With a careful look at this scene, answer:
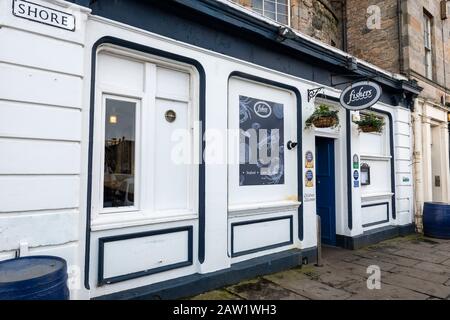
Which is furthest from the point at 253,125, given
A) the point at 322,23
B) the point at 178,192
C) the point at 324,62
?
the point at 322,23

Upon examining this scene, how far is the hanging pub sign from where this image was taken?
554 cm

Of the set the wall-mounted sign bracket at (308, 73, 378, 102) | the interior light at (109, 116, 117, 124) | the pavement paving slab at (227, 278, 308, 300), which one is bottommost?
the pavement paving slab at (227, 278, 308, 300)

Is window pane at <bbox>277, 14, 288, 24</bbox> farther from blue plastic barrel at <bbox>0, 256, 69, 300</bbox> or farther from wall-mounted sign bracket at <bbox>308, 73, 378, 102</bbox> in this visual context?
blue plastic barrel at <bbox>0, 256, 69, 300</bbox>

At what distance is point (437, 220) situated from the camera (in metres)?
8.20

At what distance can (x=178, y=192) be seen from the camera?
442 cm

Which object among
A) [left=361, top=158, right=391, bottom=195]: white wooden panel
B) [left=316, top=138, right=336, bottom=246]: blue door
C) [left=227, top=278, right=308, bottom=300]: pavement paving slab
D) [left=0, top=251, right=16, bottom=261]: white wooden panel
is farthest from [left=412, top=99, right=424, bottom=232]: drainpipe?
[left=0, top=251, right=16, bottom=261]: white wooden panel

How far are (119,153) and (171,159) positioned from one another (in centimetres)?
71

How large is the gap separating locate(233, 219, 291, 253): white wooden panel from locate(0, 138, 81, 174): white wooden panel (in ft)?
8.62

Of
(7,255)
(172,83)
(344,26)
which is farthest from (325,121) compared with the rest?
(344,26)

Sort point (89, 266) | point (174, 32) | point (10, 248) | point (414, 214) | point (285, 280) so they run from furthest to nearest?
1. point (414, 214)
2. point (285, 280)
3. point (174, 32)
4. point (89, 266)
5. point (10, 248)

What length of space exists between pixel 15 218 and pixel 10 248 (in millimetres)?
276

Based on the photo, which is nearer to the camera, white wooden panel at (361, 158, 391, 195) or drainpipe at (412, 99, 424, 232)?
white wooden panel at (361, 158, 391, 195)

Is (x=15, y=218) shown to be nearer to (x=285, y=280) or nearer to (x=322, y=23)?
(x=285, y=280)
